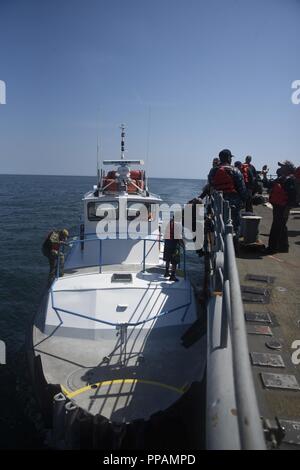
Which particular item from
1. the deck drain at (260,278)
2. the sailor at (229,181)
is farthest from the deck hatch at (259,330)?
the sailor at (229,181)

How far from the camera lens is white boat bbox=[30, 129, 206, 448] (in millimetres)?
5578

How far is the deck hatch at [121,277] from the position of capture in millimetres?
8750

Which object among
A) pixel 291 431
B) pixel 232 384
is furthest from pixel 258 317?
pixel 232 384

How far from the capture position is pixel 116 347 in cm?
718

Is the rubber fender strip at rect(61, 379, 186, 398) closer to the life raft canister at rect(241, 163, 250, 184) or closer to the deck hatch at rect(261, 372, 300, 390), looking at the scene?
the deck hatch at rect(261, 372, 300, 390)

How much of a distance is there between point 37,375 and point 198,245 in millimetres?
5392

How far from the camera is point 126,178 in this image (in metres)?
11.8

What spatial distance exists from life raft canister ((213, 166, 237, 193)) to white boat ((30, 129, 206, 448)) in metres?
2.81

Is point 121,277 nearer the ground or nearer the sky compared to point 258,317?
nearer the ground

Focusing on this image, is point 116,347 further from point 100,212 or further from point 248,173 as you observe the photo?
point 248,173

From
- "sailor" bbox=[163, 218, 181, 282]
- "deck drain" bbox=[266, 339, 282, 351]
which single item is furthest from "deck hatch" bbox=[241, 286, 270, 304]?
"sailor" bbox=[163, 218, 181, 282]

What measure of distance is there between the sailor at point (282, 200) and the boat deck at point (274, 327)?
12.4 inches

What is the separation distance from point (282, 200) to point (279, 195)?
0.13 metres
